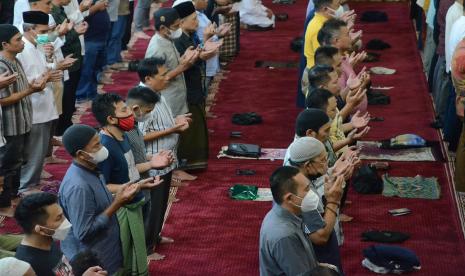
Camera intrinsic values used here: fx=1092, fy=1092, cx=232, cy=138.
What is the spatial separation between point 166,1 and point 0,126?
844 centimetres

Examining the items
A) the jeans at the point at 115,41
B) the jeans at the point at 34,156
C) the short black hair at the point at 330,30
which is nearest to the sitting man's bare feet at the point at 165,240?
the jeans at the point at 34,156

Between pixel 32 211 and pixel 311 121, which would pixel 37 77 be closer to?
pixel 311 121

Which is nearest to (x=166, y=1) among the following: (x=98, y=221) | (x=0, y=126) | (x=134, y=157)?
(x=0, y=126)

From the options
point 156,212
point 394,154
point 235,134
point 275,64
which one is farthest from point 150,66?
point 275,64

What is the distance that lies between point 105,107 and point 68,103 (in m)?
3.88

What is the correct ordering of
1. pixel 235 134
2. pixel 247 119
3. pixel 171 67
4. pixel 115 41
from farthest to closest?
pixel 115 41 < pixel 247 119 < pixel 235 134 < pixel 171 67

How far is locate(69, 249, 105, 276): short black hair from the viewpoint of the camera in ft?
18.2

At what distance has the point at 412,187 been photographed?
30.7 feet

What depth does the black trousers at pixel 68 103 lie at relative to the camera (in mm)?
10495

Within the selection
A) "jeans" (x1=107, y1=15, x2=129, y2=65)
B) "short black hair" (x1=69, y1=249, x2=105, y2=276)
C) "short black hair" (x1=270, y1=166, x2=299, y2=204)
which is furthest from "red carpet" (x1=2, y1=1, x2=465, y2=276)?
"short black hair" (x1=270, y1=166, x2=299, y2=204)

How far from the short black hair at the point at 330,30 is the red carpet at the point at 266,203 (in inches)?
51.2

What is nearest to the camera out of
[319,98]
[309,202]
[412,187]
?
[309,202]

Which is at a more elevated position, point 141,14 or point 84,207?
point 84,207

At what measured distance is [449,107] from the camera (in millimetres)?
10250
